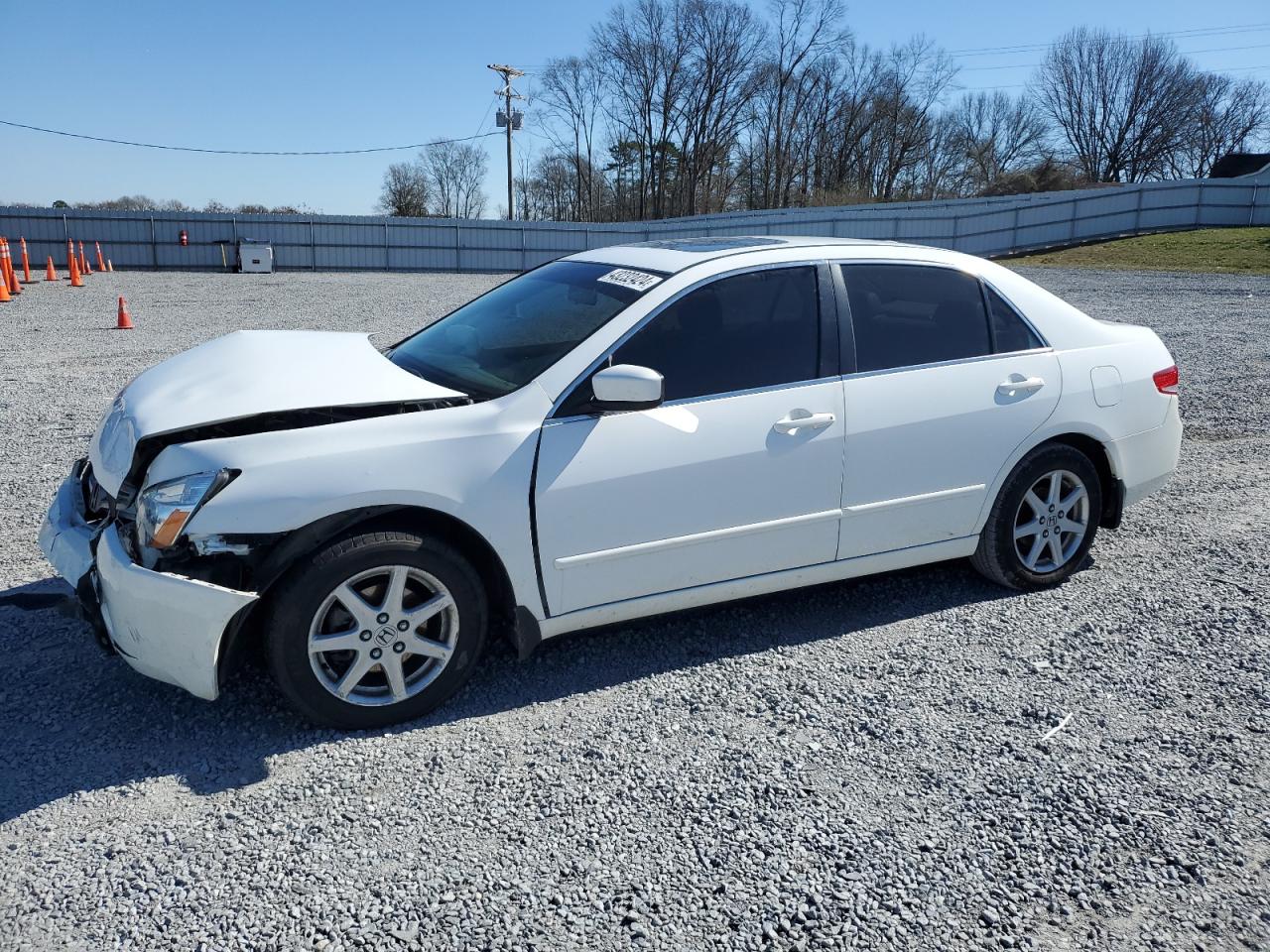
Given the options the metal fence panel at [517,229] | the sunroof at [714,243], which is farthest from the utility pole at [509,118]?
the sunroof at [714,243]

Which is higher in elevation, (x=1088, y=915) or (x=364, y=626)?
(x=364, y=626)

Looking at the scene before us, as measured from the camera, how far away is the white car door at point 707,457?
353cm

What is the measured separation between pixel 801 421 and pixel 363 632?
1.85 m

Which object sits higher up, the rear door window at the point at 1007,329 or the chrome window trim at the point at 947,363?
the rear door window at the point at 1007,329

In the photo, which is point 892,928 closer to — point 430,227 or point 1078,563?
point 1078,563

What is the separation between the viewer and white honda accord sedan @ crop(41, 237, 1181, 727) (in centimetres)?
316

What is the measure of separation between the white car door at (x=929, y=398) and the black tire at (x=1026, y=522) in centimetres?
15

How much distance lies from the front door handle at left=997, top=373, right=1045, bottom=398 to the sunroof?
1191 millimetres

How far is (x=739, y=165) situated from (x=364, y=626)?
63370 mm

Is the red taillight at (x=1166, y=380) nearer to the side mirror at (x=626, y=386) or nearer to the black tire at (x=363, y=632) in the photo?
the side mirror at (x=626, y=386)

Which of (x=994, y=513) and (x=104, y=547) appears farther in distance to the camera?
(x=994, y=513)

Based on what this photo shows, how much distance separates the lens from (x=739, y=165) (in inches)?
2469

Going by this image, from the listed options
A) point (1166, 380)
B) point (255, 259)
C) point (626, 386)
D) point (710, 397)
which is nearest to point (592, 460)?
point (626, 386)

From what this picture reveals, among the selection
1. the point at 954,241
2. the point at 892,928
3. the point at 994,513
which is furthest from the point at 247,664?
the point at 954,241
